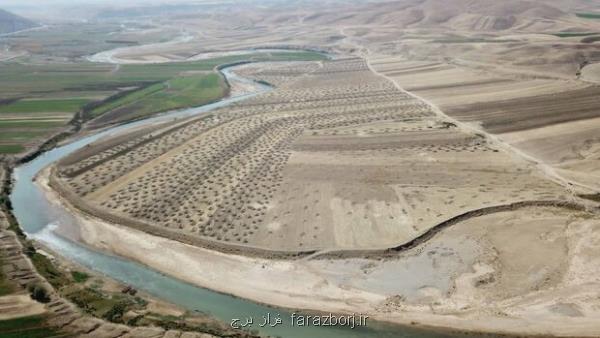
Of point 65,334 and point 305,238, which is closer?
point 65,334

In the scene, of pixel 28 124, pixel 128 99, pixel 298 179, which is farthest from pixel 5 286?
pixel 128 99

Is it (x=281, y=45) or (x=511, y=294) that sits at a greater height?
(x=281, y=45)

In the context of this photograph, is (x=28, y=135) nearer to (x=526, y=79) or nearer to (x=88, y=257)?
(x=88, y=257)

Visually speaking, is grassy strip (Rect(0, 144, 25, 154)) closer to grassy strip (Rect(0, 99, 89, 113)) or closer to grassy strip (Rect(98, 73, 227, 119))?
grassy strip (Rect(98, 73, 227, 119))

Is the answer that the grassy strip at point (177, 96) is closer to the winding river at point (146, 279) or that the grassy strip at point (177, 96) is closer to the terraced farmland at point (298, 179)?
the terraced farmland at point (298, 179)

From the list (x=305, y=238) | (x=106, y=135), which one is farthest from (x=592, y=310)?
(x=106, y=135)

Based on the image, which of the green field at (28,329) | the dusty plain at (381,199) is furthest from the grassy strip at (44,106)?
the green field at (28,329)

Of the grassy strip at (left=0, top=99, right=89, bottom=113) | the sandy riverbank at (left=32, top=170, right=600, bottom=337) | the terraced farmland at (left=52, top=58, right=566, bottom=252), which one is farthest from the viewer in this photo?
the grassy strip at (left=0, top=99, right=89, bottom=113)

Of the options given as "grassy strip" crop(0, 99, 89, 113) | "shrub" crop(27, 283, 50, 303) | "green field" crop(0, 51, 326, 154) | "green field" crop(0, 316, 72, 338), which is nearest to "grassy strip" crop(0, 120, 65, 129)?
"green field" crop(0, 51, 326, 154)
